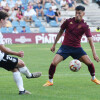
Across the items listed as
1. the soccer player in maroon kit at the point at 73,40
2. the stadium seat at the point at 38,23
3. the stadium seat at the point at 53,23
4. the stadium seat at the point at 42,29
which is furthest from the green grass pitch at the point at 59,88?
the stadium seat at the point at 53,23

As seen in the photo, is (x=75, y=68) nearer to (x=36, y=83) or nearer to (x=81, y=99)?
(x=36, y=83)

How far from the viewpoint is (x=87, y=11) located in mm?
36844

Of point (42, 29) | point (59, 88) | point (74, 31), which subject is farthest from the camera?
point (42, 29)

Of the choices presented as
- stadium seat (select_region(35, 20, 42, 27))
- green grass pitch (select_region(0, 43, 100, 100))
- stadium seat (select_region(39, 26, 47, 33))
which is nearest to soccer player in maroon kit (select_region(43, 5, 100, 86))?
green grass pitch (select_region(0, 43, 100, 100))

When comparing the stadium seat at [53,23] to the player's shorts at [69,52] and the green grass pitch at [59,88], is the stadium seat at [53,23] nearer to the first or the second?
the green grass pitch at [59,88]

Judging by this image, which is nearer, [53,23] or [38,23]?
[38,23]

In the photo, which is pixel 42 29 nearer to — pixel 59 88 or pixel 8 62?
pixel 59 88

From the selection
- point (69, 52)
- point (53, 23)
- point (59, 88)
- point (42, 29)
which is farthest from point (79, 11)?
point (53, 23)

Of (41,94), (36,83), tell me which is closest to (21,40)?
(36,83)

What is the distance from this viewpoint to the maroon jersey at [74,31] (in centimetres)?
1048

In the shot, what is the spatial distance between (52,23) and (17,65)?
78.5 ft

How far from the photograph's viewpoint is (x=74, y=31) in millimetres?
10516

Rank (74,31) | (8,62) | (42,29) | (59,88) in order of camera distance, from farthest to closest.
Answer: (42,29) < (74,31) < (59,88) < (8,62)

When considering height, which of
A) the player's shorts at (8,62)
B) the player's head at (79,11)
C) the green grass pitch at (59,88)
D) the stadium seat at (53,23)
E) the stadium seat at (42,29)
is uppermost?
the player's head at (79,11)
